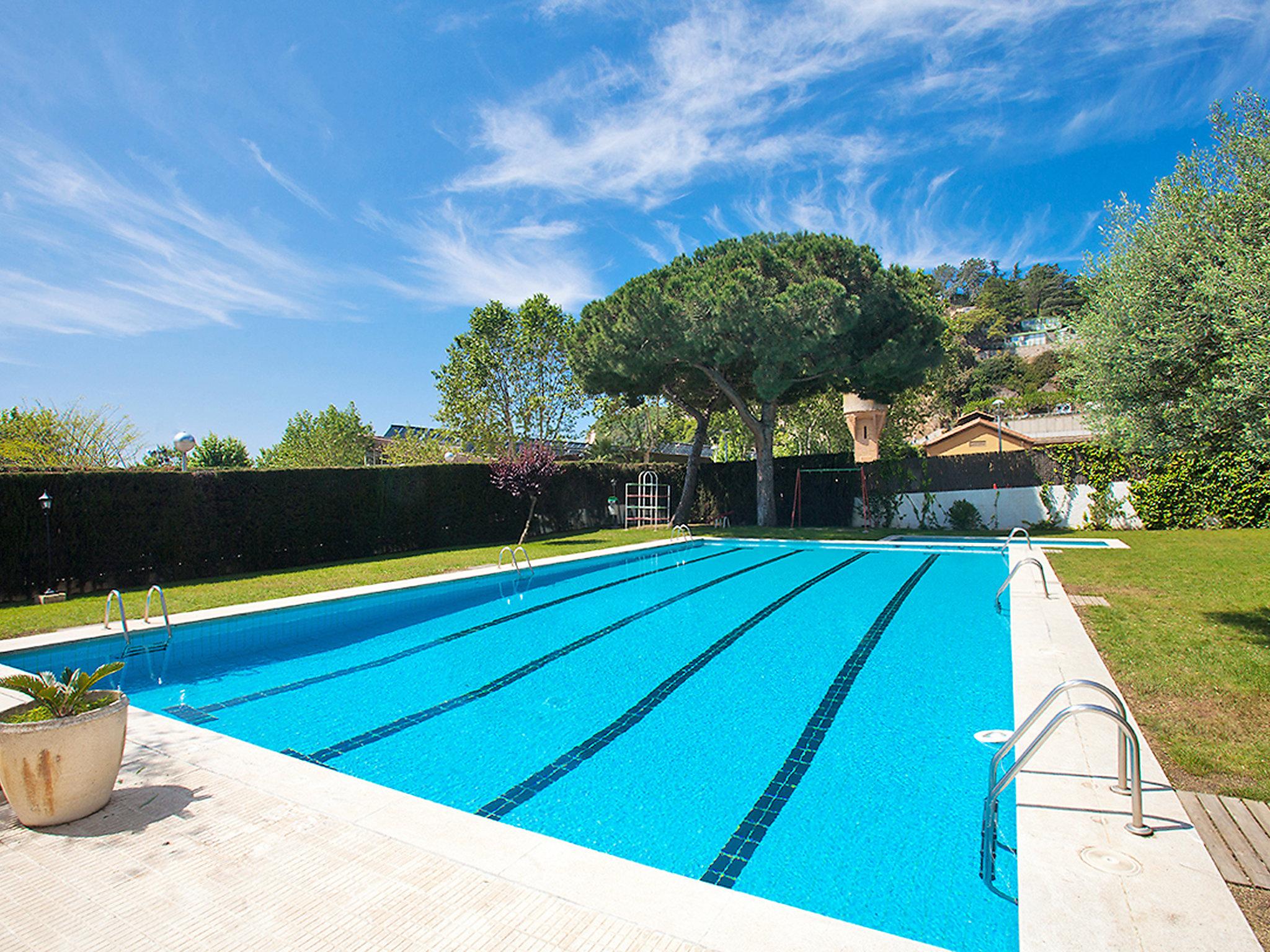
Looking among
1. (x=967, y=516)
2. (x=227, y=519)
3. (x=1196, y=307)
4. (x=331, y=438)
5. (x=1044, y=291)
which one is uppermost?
(x=1044, y=291)

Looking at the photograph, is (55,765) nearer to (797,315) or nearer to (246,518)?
(246,518)

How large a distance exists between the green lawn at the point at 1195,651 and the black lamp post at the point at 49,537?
50.7 feet

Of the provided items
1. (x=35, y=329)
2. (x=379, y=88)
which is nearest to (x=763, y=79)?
(x=379, y=88)

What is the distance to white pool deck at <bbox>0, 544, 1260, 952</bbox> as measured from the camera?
2.31 meters

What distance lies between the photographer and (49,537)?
11289 millimetres

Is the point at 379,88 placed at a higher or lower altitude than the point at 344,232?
higher

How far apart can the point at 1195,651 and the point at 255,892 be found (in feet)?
24.5

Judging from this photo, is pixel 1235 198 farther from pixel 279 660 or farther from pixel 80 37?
pixel 80 37

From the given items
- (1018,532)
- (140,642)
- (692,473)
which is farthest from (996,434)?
(140,642)

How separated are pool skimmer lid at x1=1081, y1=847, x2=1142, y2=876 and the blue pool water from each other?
40cm

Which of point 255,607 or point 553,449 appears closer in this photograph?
point 255,607

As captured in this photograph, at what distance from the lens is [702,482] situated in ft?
81.2

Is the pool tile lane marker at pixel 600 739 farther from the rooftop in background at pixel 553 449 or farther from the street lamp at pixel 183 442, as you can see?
the rooftop in background at pixel 553 449

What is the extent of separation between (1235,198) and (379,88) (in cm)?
1441
